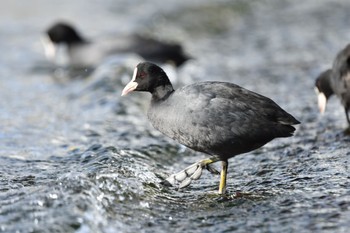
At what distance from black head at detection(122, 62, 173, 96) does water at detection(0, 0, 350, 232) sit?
2.12ft

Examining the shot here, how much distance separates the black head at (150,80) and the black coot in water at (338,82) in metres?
1.99

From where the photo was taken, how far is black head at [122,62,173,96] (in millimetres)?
5410

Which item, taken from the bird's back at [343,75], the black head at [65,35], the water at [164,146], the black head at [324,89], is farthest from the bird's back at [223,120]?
the black head at [65,35]

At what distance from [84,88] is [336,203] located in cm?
548

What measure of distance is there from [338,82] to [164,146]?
174 cm

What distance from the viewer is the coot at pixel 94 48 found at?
11211mm

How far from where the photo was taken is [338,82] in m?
6.90

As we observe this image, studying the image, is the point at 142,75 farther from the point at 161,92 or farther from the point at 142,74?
the point at 161,92

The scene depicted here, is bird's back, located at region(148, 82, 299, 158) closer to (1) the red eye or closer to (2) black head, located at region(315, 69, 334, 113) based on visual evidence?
(1) the red eye

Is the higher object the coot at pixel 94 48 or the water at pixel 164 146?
the coot at pixel 94 48

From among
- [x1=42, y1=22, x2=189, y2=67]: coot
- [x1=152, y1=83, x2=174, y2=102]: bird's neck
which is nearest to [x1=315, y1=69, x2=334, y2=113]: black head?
[x1=152, y1=83, x2=174, y2=102]: bird's neck

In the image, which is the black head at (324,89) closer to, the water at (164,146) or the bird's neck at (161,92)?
the water at (164,146)

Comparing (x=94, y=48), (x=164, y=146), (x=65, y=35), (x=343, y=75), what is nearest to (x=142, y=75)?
(x=164, y=146)

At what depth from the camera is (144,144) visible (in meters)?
6.76
